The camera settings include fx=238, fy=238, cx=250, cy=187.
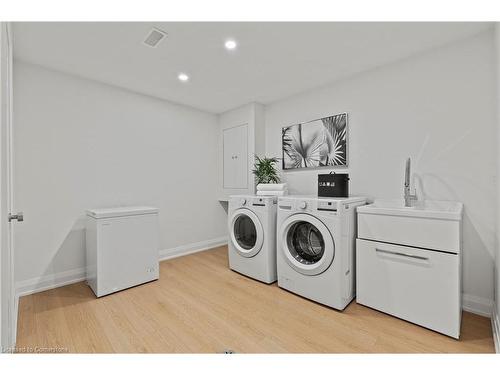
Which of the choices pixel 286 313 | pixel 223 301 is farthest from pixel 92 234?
pixel 286 313

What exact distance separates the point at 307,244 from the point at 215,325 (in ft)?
3.44

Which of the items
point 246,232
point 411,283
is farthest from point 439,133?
point 246,232

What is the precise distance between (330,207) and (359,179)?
0.80m

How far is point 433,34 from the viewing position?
6.04 ft

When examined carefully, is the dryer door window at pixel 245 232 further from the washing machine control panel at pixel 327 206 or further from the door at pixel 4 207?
the door at pixel 4 207

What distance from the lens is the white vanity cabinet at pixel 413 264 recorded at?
153 centimetres

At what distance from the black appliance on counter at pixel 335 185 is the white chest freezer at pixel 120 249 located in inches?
69.0

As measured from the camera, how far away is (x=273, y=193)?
2.61 metres

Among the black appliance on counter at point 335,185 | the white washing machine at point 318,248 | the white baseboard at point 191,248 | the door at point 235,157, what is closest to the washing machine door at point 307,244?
the white washing machine at point 318,248

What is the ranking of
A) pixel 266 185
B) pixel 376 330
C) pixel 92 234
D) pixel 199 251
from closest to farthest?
pixel 376 330 → pixel 92 234 → pixel 266 185 → pixel 199 251

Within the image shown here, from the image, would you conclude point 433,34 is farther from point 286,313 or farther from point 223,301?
point 223,301

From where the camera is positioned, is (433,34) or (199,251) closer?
(433,34)

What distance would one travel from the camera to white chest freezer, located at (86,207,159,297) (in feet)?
6.98

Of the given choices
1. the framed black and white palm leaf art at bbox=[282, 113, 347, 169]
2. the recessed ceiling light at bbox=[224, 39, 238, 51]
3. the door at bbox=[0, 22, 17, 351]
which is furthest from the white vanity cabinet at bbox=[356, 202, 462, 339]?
the door at bbox=[0, 22, 17, 351]
